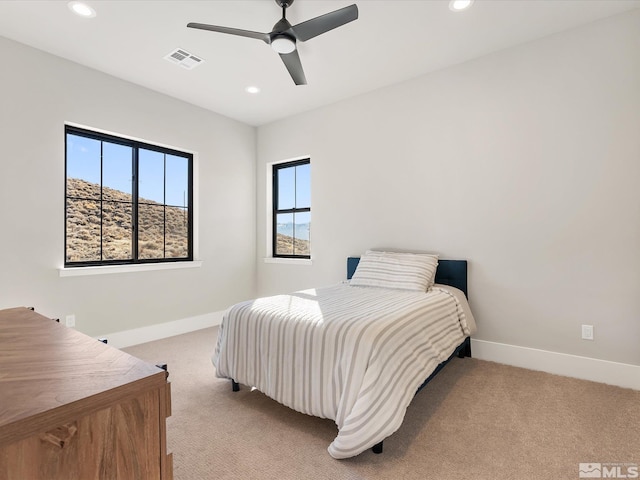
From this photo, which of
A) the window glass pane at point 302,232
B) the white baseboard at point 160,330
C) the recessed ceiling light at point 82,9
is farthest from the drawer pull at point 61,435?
the window glass pane at point 302,232

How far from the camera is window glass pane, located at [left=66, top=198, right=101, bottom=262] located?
10.3ft

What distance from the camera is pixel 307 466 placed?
5.25 feet

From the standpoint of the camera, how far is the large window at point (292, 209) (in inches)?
174

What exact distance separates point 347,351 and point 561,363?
2.07 m

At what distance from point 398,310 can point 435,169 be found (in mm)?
1742

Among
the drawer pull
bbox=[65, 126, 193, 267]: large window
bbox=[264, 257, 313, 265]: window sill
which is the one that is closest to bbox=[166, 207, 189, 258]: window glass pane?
bbox=[65, 126, 193, 267]: large window

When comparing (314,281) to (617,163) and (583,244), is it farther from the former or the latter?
(617,163)

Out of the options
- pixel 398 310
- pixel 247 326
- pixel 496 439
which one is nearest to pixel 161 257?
pixel 247 326

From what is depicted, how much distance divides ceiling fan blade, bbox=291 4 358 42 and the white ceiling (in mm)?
311

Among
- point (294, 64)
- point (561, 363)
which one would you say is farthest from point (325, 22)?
point (561, 363)

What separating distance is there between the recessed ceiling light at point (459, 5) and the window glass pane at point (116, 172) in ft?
11.0

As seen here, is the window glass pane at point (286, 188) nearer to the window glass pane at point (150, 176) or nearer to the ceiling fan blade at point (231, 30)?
the window glass pane at point (150, 176)

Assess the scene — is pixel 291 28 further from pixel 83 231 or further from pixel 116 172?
pixel 83 231

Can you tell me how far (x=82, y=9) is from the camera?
2.36 m
